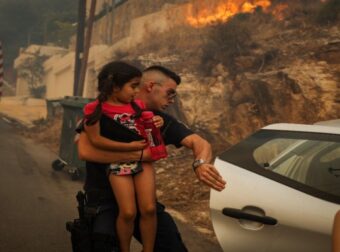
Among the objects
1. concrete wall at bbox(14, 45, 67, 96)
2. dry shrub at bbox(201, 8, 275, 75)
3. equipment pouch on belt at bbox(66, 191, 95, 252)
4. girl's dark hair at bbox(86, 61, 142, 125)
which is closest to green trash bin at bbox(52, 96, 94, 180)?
dry shrub at bbox(201, 8, 275, 75)

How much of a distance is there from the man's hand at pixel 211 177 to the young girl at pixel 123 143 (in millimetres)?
287

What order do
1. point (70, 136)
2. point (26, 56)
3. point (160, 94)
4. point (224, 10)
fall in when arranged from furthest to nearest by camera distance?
point (26, 56) → point (224, 10) → point (70, 136) → point (160, 94)

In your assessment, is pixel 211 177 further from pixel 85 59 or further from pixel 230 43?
pixel 85 59

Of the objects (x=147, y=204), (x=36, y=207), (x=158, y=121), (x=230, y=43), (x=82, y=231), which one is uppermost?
(x=230, y=43)

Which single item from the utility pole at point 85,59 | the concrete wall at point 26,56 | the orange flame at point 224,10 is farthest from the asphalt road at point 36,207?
the concrete wall at point 26,56

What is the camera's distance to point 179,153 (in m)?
9.37

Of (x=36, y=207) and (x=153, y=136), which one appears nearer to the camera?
(x=153, y=136)

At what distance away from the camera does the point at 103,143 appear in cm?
220

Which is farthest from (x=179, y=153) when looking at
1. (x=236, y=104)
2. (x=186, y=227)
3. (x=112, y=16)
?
(x=112, y=16)

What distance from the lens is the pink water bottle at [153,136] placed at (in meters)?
2.30

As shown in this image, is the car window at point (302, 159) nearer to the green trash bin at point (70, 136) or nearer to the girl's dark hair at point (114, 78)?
the girl's dark hair at point (114, 78)

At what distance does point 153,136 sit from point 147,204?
0.36 metres

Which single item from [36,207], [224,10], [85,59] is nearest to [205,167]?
[36,207]

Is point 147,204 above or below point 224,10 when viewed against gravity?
below
